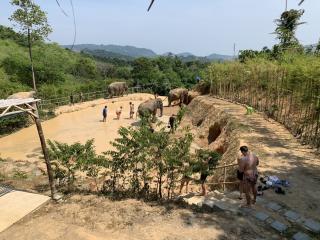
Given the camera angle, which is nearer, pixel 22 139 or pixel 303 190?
pixel 303 190

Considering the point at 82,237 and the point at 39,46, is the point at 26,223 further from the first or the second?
the point at 39,46

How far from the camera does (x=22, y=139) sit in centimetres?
1886

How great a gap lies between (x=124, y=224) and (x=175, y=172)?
235 centimetres

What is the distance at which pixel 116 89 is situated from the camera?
3158 cm

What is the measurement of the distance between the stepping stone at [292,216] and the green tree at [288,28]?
1993cm

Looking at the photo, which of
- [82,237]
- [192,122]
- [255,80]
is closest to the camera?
[82,237]

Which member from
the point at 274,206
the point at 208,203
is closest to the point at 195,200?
the point at 208,203

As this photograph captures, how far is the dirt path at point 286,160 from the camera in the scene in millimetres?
8250

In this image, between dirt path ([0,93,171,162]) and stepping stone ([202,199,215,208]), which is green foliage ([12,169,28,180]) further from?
stepping stone ([202,199,215,208])

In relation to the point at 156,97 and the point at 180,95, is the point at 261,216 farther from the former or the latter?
the point at 156,97

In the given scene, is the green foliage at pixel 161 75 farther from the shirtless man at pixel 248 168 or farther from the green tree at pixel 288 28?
the shirtless man at pixel 248 168

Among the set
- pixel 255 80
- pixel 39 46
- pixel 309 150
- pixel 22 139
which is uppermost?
pixel 39 46

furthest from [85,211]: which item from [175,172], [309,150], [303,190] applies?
[309,150]

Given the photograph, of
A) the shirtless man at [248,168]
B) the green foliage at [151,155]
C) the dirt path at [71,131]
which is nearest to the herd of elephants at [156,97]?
the dirt path at [71,131]
